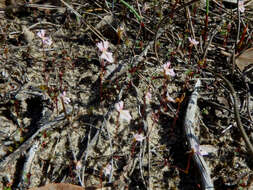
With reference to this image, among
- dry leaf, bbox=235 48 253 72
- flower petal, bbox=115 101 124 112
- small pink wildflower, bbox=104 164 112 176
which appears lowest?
small pink wildflower, bbox=104 164 112 176

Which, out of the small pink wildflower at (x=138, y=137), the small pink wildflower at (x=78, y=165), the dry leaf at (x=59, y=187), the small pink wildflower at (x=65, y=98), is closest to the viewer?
the dry leaf at (x=59, y=187)

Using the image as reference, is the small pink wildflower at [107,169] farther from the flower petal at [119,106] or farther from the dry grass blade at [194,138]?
the dry grass blade at [194,138]

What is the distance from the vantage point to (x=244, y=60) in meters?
3.09

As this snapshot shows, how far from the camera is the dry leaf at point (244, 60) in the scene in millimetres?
3064

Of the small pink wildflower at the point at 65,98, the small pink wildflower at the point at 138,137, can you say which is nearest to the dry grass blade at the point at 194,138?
the small pink wildflower at the point at 138,137

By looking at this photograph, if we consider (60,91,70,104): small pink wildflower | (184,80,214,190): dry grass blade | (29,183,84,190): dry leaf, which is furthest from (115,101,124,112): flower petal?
(29,183,84,190): dry leaf

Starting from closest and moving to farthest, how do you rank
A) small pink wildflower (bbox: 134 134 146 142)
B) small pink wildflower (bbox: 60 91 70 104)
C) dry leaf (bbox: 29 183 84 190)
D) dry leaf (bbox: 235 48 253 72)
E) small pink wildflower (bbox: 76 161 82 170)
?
dry leaf (bbox: 29 183 84 190) → small pink wildflower (bbox: 76 161 82 170) → small pink wildflower (bbox: 134 134 146 142) → small pink wildflower (bbox: 60 91 70 104) → dry leaf (bbox: 235 48 253 72)

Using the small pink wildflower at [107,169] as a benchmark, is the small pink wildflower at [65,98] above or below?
above

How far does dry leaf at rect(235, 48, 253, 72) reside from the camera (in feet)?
10.1

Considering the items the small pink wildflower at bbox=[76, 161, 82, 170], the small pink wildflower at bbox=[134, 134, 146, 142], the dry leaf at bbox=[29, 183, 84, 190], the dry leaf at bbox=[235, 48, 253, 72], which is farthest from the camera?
the dry leaf at bbox=[235, 48, 253, 72]

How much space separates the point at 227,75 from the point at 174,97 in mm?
722

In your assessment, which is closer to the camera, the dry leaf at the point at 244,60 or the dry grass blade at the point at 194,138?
the dry grass blade at the point at 194,138

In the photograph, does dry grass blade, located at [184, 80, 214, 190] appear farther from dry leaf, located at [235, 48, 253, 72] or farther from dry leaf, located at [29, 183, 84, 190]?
dry leaf, located at [29, 183, 84, 190]

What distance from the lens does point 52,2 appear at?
137 inches
